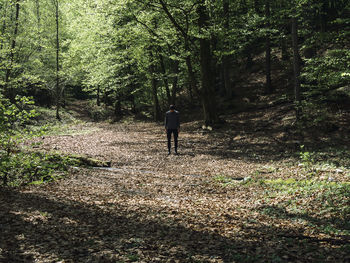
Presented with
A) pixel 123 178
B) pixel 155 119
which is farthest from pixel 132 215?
pixel 155 119

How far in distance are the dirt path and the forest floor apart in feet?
0.05

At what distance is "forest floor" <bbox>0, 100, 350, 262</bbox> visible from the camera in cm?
450

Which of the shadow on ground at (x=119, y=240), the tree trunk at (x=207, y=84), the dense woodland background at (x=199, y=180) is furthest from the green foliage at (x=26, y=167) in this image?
the tree trunk at (x=207, y=84)

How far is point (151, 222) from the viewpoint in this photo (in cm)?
605

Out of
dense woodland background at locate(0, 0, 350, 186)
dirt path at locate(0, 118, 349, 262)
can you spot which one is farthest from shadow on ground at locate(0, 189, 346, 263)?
dense woodland background at locate(0, 0, 350, 186)

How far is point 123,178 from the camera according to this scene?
32.5ft

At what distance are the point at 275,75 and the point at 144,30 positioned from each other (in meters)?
13.0

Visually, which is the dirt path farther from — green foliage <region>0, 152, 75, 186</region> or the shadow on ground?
green foliage <region>0, 152, 75, 186</region>

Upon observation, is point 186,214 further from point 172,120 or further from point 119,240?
point 172,120

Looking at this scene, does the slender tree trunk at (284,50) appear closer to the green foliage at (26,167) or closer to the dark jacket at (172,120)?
the dark jacket at (172,120)

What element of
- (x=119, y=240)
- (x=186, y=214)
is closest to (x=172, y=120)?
(x=186, y=214)

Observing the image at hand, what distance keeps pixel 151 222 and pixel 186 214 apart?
940 millimetres

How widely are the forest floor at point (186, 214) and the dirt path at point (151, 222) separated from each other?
0.02m

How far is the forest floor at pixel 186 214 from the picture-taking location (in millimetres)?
4500
